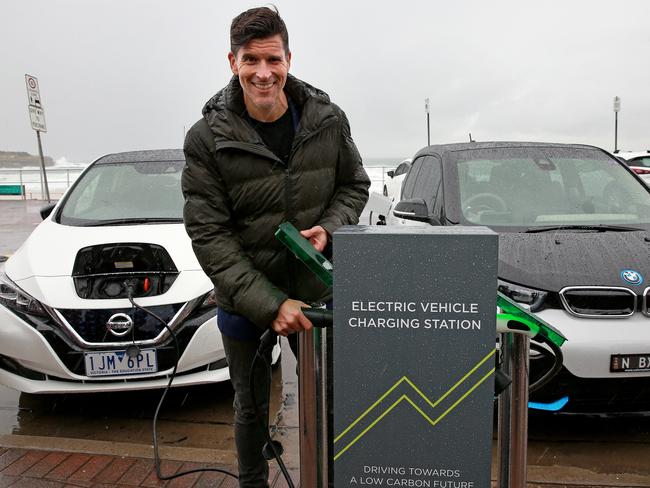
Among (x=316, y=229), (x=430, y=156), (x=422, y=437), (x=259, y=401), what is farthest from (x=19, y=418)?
(x=430, y=156)

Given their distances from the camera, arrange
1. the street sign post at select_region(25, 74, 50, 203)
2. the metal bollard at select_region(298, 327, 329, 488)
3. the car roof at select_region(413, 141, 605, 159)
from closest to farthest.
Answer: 1. the metal bollard at select_region(298, 327, 329, 488)
2. the car roof at select_region(413, 141, 605, 159)
3. the street sign post at select_region(25, 74, 50, 203)

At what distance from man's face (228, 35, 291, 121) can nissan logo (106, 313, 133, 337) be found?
177 centimetres

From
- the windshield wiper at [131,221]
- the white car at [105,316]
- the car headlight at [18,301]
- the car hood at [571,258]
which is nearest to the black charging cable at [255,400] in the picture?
the white car at [105,316]

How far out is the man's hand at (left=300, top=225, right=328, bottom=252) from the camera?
1954mm

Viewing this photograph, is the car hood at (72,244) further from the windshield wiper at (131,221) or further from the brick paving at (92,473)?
the brick paving at (92,473)

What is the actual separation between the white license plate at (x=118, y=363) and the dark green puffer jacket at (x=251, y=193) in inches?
53.3

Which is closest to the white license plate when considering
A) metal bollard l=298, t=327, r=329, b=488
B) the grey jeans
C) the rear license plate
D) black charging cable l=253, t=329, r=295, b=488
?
the grey jeans

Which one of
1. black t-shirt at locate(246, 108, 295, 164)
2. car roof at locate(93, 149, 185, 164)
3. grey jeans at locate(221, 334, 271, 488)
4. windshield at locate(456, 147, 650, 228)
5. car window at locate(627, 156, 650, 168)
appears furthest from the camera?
car window at locate(627, 156, 650, 168)

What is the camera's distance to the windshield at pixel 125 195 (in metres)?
4.44

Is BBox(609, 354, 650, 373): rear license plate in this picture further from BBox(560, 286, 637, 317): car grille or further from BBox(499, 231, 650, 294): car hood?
BBox(499, 231, 650, 294): car hood

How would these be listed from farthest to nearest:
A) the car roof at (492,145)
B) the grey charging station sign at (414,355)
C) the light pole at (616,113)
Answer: the light pole at (616,113) → the car roof at (492,145) → the grey charging station sign at (414,355)

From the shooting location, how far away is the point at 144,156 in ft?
17.0

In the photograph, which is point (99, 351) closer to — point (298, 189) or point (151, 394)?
point (151, 394)

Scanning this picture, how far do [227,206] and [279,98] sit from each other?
404 millimetres
